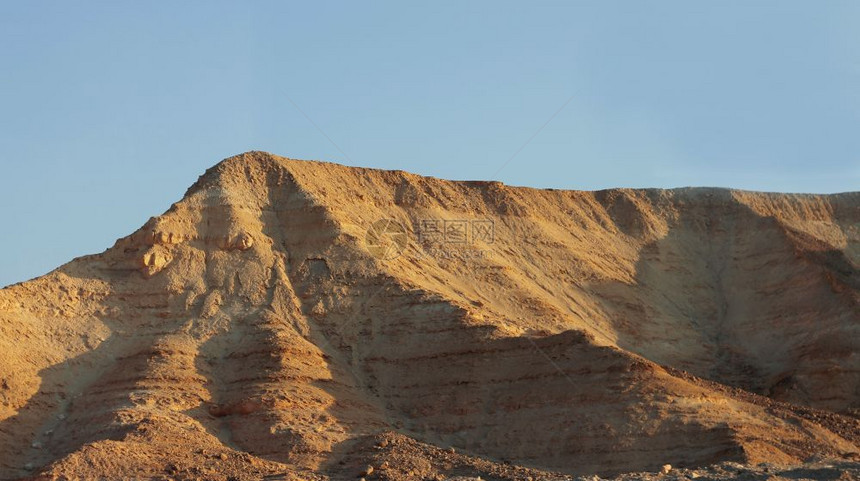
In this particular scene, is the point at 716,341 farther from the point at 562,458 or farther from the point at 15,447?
Answer: the point at 15,447

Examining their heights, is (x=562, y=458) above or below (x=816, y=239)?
below

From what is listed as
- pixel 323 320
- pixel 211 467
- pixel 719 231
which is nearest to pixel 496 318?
pixel 323 320

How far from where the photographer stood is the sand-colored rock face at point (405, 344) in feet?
121

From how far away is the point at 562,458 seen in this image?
123ft

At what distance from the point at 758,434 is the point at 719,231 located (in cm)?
2471

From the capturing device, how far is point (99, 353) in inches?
1642

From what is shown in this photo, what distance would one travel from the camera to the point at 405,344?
42.4 meters

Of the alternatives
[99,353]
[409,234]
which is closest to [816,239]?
[409,234]

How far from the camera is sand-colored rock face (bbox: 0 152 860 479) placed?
36.9 m

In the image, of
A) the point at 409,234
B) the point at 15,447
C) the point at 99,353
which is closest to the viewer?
the point at 15,447

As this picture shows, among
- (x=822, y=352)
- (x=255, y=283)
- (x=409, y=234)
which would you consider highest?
(x=409, y=234)

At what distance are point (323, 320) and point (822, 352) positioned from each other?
716 inches

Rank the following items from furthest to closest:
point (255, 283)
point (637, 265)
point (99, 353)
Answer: point (637, 265), point (255, 283), point (99, 353)

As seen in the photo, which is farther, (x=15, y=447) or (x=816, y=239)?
(x=816, y=239)
